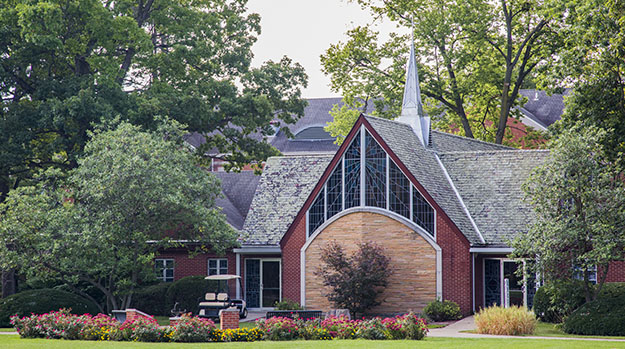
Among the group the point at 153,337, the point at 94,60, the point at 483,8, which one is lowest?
the point at 153,337

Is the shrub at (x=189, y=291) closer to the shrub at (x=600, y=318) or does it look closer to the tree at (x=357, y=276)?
the tree at (x=357, y=276)

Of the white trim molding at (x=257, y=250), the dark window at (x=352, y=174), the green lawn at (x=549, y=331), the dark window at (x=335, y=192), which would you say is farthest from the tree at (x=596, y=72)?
the white trim molding at (x=257, y=250)

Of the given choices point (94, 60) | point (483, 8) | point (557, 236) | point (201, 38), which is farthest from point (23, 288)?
point (483, 8)

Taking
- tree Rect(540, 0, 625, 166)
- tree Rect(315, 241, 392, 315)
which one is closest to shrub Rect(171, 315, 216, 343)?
tree Rect(315, 241, 392, 315)

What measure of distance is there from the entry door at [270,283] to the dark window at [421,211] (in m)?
7.56

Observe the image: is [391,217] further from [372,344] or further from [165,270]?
[165,270]

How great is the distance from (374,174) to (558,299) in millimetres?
8769

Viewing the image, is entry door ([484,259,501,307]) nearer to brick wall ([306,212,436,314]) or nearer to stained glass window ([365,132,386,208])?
brick wall ([306,212,436,314])

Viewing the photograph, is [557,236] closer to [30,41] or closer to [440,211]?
[440,211]

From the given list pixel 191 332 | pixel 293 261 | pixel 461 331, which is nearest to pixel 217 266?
pixel 293 261

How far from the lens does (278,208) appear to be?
A: 39.7 m

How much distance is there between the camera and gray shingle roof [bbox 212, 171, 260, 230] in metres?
44.1

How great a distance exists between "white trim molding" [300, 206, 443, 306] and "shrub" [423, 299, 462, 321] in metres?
0.97

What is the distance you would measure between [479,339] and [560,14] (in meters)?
13.9
